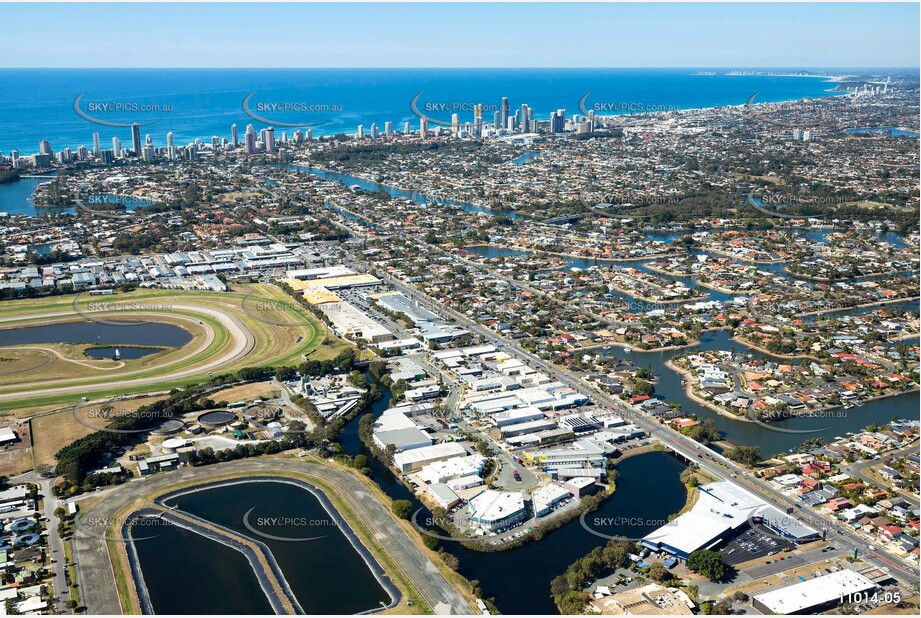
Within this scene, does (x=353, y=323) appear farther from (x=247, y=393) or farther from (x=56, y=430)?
(x=56, y=430)

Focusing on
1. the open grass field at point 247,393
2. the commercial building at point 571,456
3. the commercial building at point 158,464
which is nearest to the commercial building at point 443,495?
the commercial building at point 571,456

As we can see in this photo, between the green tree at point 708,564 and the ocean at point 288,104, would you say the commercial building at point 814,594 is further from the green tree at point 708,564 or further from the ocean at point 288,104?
the ocean at point 288,104

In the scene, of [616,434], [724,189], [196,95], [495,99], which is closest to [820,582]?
[616,434]

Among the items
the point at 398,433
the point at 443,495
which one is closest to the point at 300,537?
the point at 443,495

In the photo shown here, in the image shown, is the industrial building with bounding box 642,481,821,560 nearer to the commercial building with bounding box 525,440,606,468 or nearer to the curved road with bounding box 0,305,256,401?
the commercial building with bounding box 525,440,606,468

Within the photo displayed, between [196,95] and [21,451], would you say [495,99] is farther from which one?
[21,451]

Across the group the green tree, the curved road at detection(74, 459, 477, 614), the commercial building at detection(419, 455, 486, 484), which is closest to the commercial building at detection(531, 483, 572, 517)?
the commercial building at detection(419, 455, 486, 484)
